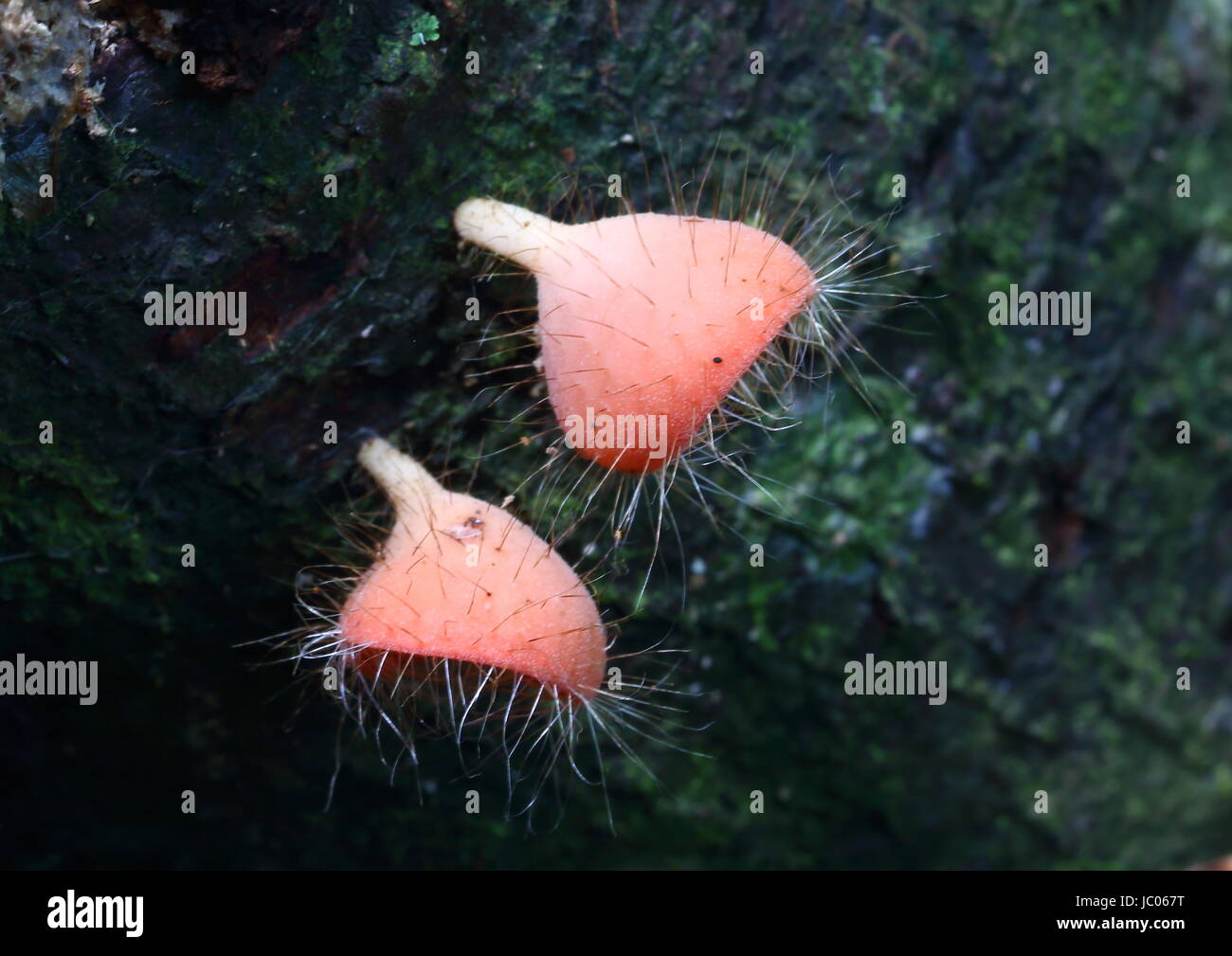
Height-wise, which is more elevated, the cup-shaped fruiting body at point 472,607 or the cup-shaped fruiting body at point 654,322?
the cup-shaped fruiting body at point 654,322

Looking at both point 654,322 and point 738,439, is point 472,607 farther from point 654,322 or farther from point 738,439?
point 738,439

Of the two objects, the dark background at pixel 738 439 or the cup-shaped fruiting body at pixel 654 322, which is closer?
the cup-shaped fruiting body at pixel 654 322

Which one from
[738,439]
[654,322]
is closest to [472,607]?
[654,322]

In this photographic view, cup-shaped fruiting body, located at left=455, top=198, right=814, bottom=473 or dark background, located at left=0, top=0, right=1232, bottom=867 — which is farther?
dark background, located at left=0, top=0, right=1232, bottom=867

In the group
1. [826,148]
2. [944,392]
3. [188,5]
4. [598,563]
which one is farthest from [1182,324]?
[188,5]
